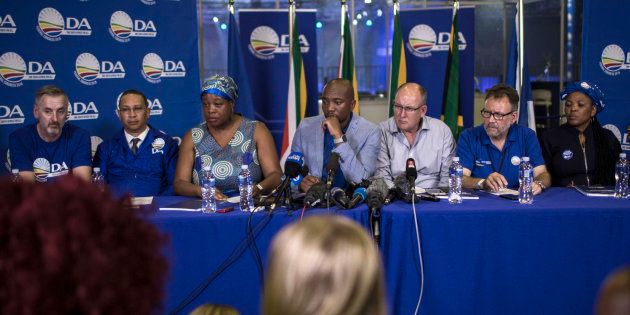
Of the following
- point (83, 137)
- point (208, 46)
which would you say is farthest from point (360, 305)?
point (208, 46)

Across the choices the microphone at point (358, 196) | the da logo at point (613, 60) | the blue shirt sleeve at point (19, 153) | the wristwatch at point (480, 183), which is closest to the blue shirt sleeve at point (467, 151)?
the wristwatch at point (480, 183)

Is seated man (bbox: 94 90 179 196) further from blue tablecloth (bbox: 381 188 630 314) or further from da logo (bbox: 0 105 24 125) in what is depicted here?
blue tablecloth (bbox: 381 188 630 314)

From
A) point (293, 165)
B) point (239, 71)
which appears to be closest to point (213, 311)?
point (293, 165)

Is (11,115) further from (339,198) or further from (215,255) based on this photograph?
(339,198)

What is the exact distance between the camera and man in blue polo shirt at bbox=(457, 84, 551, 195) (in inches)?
142

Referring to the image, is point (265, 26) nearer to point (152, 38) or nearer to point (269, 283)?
point (152, 38)

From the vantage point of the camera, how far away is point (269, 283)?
96cm

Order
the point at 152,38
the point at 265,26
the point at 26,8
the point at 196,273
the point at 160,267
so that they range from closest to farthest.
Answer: the point at 160,267
the point at 196,273
the point at 26,8
the point at 152,38
the point at 265,26

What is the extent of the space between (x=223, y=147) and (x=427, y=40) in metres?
2.84

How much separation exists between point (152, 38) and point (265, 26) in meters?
1.07

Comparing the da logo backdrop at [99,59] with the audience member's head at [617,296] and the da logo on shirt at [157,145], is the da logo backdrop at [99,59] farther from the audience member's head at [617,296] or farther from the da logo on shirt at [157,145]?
the audience member's head at [617,296]

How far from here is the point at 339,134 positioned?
11.3ft

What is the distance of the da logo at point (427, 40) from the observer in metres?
5.66

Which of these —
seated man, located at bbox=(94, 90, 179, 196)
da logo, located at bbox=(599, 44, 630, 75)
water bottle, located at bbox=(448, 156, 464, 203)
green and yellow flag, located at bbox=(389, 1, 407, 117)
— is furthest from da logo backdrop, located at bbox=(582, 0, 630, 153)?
seated man, located at bbox=(94, 90, 179, 196)
